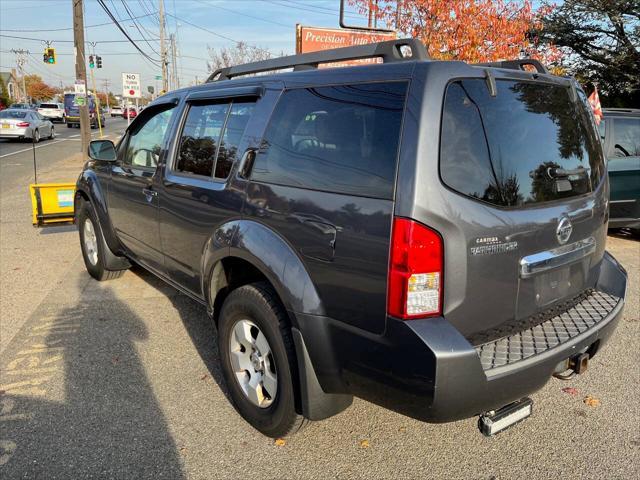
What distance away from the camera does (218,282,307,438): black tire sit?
250 centimetres

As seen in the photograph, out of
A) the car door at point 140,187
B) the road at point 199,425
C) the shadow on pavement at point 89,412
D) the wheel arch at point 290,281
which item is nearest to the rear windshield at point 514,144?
the wheel arch at point 290,281

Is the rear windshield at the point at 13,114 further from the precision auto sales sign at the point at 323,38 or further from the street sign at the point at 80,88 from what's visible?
the precision auto sales sign at the point at 323,38

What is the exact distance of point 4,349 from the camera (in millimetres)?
3844

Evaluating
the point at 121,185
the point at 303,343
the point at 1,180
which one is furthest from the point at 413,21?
the point at 1,180

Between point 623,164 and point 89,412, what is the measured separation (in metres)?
7.21

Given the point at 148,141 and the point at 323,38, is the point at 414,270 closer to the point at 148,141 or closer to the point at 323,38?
the point at 148,141

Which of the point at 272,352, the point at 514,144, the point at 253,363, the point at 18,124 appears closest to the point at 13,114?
the point at 18,124

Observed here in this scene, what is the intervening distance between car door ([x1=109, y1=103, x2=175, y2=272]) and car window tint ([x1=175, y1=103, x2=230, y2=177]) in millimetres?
290

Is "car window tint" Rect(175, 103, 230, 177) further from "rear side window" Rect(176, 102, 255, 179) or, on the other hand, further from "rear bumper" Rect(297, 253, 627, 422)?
"rear bumper" Rect(297, 253, 627, 422)

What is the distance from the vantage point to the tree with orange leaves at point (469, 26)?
31.7 ft

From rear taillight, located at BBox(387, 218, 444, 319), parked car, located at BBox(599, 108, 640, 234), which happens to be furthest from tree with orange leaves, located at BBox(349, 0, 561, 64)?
rear taillight, located at BBox(387, 218, 444, 319)

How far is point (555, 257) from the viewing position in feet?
8.09

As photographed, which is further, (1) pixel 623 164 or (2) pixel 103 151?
(1) pixel 623 164

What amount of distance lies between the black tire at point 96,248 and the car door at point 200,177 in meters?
1.60
